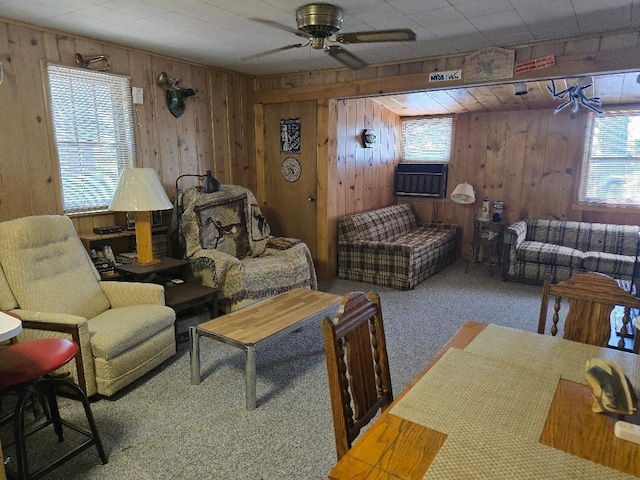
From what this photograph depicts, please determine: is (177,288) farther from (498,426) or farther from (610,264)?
(610,264)

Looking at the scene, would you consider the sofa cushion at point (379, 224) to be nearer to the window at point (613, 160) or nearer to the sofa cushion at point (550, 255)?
the sofa cushion at point (550, 255)

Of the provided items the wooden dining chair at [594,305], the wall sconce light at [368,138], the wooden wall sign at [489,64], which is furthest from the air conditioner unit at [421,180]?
the wooden dining chair at [594,305]

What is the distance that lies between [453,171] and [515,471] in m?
5.44

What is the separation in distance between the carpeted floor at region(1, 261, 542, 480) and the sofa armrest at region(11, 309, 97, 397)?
192mm

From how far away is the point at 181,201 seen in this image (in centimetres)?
384

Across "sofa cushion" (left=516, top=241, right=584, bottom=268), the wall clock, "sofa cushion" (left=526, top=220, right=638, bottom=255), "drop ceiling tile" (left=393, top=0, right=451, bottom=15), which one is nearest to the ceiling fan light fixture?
"drop ceiling tile" (left=393, top=0, right=451, bottom=15)

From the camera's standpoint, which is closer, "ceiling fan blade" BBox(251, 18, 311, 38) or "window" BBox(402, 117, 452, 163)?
"ceiling fan blade" BBox(251, 18, 311, 38)

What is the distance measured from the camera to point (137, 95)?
12.2ft

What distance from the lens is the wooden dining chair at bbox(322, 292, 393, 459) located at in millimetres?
1210

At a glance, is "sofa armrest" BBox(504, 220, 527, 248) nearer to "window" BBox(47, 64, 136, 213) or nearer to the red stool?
"window" BBox(47, 64, 136, 213)

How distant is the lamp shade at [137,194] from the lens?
3.13 metres

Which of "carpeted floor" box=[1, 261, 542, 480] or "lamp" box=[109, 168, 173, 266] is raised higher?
"lamp" box=[109, 168, 173, 266]

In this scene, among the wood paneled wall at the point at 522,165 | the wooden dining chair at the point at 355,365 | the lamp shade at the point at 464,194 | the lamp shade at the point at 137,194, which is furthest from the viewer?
the lamp shade at the point at 464,194

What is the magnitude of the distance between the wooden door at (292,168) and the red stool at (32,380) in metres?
3.19
